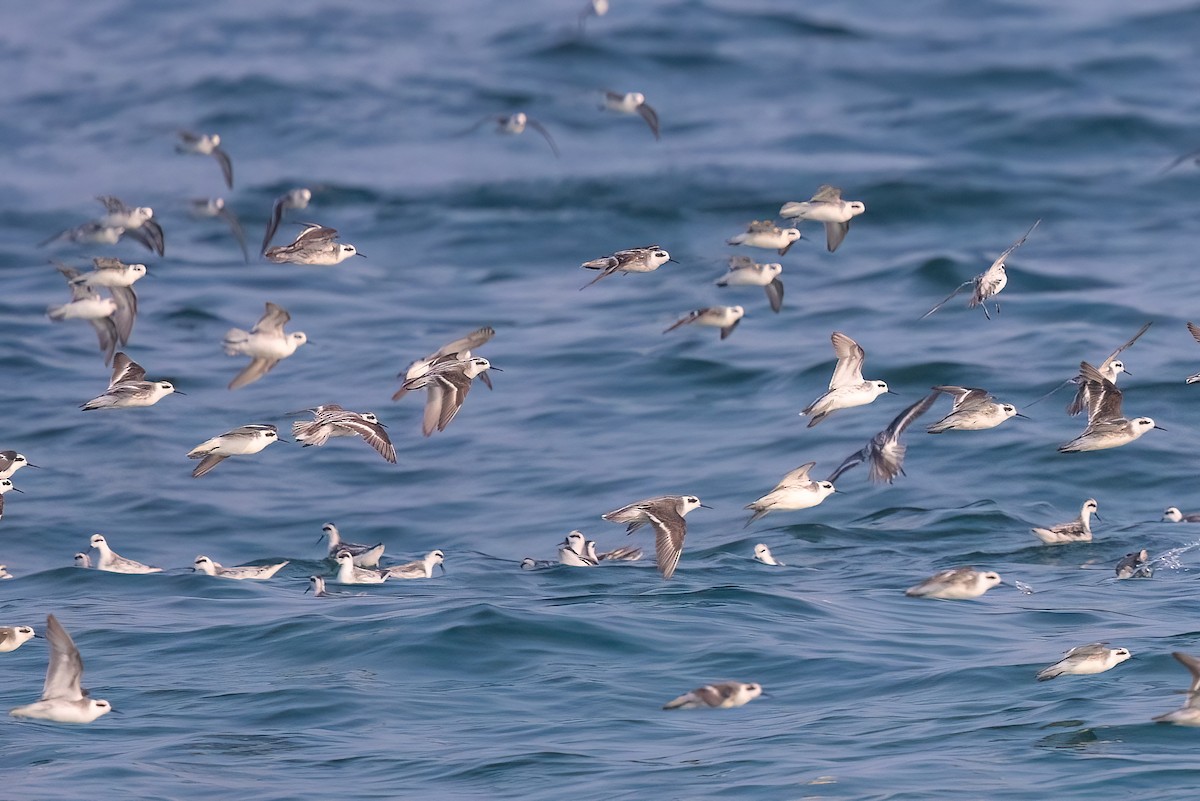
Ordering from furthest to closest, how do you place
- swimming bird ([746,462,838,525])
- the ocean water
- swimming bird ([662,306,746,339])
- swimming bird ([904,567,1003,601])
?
swimming bird ([662,306,746,339])
swimming bird ([746,462,838,525])
swimming bird ([904,567,1003,601])
the ocean water

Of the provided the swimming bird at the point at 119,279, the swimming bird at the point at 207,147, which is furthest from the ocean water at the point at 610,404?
the swimming bird at the point at 207,147

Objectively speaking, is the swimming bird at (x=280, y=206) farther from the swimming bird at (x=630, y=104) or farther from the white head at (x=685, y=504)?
the white head at (x=685, y=504)

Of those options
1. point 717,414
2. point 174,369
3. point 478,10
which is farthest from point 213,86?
point 717,414

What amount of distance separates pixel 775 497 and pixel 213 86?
36.0m

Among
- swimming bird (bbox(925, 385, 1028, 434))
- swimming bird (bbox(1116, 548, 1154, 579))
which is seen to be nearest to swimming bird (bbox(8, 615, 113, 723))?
swimming bird (bbox(925, 385, 1028, 434))

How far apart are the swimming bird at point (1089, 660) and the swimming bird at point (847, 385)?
3448 mm

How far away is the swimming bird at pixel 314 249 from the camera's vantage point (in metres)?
17.0

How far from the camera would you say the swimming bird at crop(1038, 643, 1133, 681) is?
13.7 meters

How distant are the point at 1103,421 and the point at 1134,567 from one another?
1873 millimetres

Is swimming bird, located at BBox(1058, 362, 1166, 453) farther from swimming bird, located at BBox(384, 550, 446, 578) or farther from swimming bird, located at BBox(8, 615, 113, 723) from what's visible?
swimming bird, located at BBox(8, 615, 113, 723)

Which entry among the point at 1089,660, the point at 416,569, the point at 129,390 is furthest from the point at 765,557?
the point at 129,390

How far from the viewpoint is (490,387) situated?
1656cm

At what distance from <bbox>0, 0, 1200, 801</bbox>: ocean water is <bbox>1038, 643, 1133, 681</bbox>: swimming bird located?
332mm

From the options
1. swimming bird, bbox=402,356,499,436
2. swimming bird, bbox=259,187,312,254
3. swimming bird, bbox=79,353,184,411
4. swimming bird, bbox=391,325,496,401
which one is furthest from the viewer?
swimming bird, bbox=259,187,312,254
